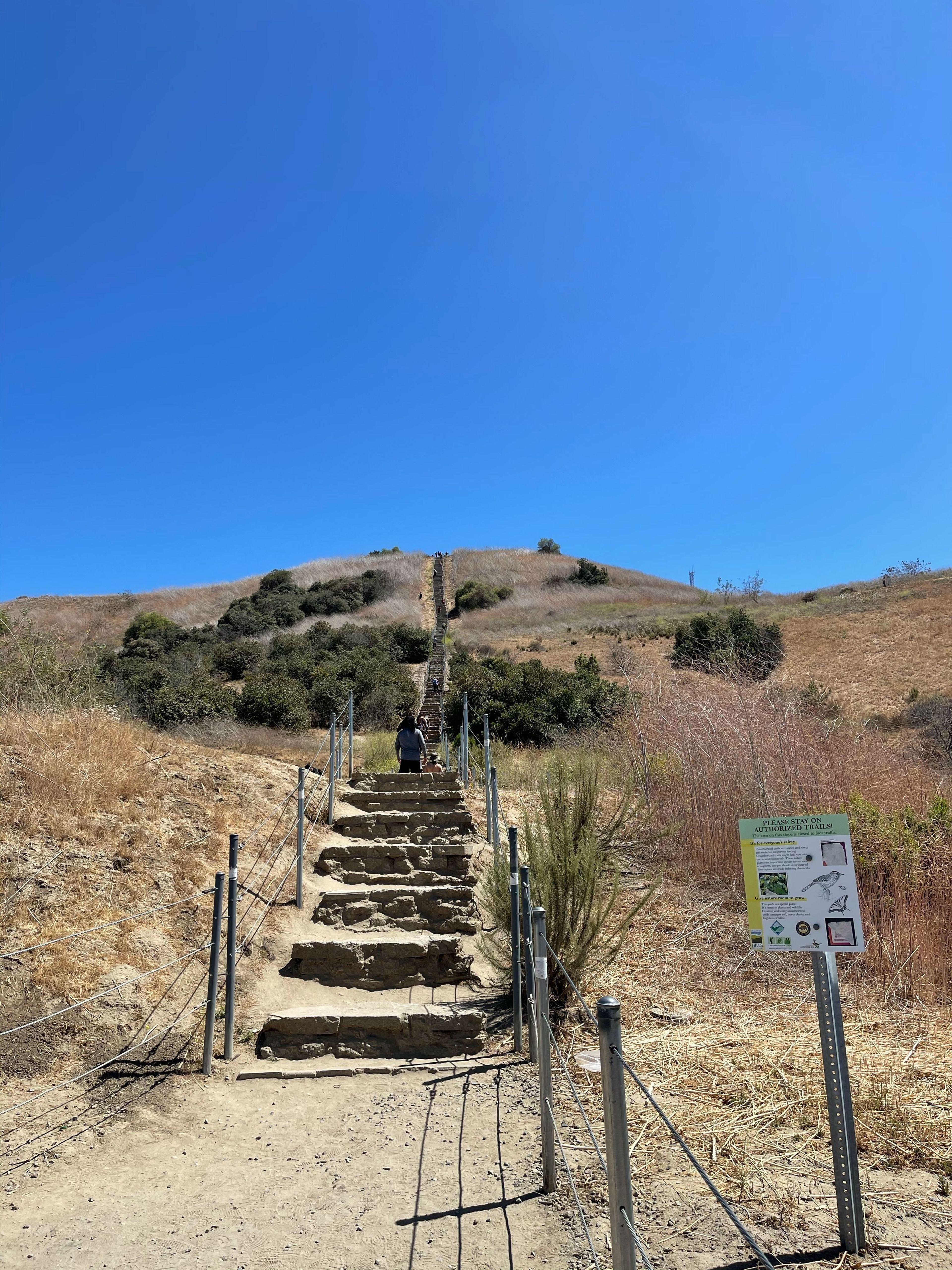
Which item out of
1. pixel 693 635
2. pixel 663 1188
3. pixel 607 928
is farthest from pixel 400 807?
pixel 693 635

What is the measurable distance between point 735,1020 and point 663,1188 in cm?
236

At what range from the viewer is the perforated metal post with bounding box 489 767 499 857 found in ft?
28.5

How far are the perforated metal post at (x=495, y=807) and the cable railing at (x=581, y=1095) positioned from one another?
6.49 ft

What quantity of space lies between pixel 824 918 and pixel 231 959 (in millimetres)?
4045

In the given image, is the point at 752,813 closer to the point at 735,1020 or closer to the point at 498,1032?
the point at 735,1020

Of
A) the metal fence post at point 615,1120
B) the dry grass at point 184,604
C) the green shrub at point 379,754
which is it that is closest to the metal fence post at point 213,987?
the metal fence post at point 615,1120

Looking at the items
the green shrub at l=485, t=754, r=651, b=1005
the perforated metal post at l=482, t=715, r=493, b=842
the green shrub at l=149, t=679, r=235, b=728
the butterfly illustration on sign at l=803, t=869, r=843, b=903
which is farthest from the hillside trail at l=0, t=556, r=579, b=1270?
the green shrub at l=149, t=679, r=235, b=728

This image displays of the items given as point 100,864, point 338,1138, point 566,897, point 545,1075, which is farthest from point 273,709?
point 545,1075

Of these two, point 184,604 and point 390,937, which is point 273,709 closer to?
point 390,937

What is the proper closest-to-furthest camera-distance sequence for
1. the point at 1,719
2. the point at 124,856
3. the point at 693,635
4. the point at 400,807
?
the point at 124,856, the point at 1,719, the point at 400,807, the point at 693,635

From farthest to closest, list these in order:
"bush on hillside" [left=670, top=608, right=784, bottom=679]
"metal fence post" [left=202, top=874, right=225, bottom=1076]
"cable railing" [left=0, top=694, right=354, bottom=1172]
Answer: "bush on hillside" [left=670, top=608, right=784, bottom=679], "metal fence post" [left=202, top=874, right=225, bottom=1076], "cable railing" [left=0, top=694, right=354, bottom=1172]

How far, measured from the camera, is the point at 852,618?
98.8 ft

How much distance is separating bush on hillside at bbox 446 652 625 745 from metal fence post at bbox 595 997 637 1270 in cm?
1412

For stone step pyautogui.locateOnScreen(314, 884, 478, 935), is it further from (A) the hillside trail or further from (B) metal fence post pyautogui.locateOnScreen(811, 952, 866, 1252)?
(B) metal fence post pyautogui.locateOnScreen(811, 952, 866, 1252)
